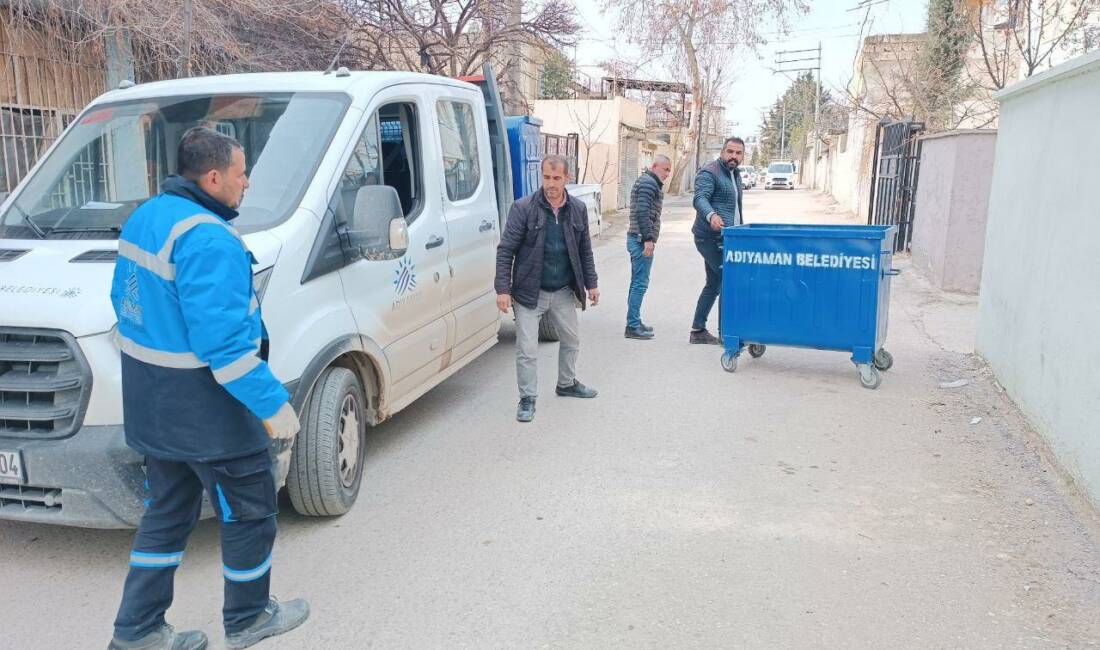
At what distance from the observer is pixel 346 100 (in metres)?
4.50

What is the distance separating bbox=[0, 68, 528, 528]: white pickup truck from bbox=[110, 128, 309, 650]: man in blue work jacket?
0.43 meters

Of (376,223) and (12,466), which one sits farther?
(376,223)

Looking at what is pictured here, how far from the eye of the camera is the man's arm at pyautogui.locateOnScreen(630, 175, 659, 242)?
8.03 m

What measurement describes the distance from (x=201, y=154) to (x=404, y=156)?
8.38ft

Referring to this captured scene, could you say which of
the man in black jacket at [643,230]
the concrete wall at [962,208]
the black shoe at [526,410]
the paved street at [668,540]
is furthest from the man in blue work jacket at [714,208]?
the concrete wall at [962,208]

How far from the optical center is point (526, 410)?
5.78 m

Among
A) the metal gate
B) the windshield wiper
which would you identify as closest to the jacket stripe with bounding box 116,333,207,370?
the windshield wiper

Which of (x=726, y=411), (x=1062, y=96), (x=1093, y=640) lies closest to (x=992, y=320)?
(x=1062, y=96)

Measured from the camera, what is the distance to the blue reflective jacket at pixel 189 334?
2.61m

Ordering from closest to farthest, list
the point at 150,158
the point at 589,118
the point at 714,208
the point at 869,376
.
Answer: the point at 150,158
the point at 869,376
the point at 714,208
the point at 589,118

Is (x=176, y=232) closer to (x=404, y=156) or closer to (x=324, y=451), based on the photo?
(x=324, y=451)

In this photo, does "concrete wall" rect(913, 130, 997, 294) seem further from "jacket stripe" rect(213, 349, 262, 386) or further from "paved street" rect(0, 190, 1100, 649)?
"jacket stripe" rect(213, 349, 262, 386)

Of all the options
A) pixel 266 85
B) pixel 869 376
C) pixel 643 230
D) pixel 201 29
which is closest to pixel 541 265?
pixel 266 85

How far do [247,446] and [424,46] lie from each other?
1236cm
